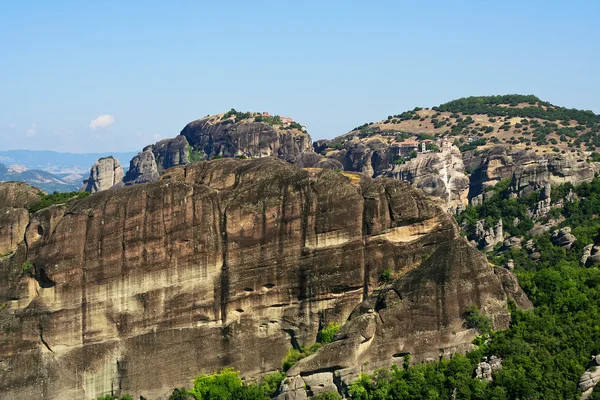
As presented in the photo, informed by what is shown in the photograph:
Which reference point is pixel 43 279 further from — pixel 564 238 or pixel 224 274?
pixel 564 238

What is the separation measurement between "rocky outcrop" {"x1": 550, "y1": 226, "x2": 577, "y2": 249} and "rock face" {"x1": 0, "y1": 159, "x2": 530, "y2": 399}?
32773 millimetres

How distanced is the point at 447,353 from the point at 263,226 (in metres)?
12.4

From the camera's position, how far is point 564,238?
296 feet

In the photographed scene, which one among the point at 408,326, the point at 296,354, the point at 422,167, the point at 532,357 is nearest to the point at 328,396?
the point at 296,354

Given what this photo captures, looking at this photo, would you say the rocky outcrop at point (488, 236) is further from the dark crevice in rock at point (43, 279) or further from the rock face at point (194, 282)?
the dark crevice in rock at point (43, 279)

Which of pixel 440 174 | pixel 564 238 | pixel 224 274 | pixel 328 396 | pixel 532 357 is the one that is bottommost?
pixel 328 396

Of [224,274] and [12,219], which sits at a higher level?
[12,219]

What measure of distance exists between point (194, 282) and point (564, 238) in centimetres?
4328

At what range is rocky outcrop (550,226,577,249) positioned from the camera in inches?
3517

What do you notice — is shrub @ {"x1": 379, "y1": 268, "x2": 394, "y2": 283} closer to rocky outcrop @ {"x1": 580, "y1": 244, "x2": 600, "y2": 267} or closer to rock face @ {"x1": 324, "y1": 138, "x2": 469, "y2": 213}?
rocky outcrop @ {"x1": 580, "y1": 244, "x2": 600, "y2": 267}

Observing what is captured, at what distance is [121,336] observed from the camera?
58250 mm

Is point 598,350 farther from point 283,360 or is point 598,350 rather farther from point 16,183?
point 16,183

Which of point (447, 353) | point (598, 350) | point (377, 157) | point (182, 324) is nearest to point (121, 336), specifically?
point (182, 324)

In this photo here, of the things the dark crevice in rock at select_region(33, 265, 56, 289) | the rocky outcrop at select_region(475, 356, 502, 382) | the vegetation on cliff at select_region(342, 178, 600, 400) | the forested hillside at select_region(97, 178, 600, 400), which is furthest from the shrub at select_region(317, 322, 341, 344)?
the dark crevice in rock at select_region(33, 265, 56, 289)
